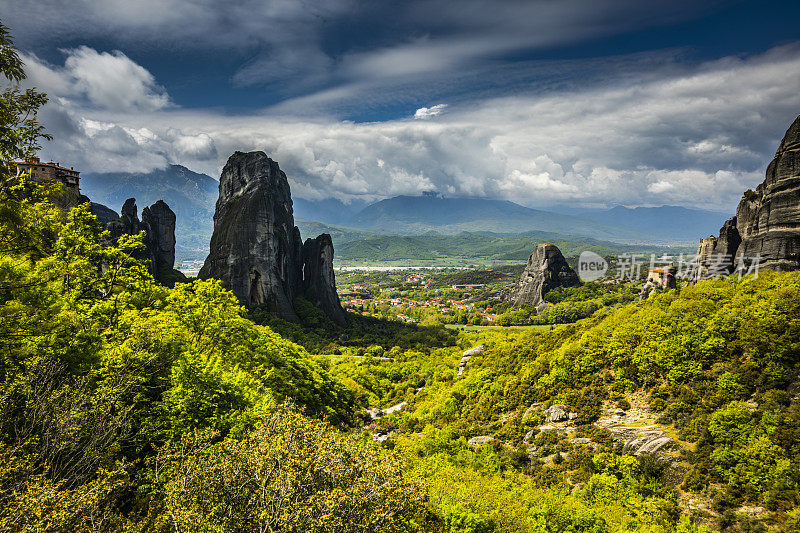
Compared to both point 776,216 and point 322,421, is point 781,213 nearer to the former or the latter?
point 776,216

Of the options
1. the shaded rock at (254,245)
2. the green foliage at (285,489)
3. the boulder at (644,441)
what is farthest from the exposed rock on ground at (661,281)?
the shaded rock at (254,245)

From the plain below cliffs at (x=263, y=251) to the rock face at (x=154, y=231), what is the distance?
29.2 ft

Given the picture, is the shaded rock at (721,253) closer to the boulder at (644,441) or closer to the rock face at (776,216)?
the rock face at (776,216)

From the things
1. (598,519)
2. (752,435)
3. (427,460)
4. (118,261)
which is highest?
(118,261)

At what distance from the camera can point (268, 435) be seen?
31.7 ft

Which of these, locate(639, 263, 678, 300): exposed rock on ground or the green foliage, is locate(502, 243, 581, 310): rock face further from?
the green foliage

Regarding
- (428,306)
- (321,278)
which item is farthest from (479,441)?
(428,306)

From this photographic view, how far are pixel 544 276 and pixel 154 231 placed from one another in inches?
4292

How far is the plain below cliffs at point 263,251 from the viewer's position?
3310 inches

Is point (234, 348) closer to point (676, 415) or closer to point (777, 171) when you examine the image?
point (676, 415)

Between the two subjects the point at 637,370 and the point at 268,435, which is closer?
the point at 268,435

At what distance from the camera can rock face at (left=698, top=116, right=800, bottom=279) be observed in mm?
30547

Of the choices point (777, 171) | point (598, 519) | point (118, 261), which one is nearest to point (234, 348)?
point (118, 261)

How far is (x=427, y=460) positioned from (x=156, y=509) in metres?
14.8
